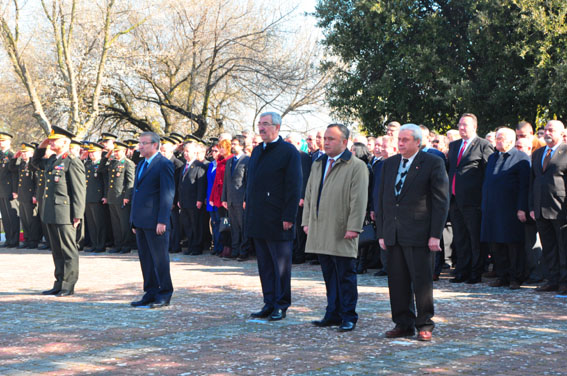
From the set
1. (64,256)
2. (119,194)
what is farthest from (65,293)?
(119,194)

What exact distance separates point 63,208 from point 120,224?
682 cm

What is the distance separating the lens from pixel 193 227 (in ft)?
52.7

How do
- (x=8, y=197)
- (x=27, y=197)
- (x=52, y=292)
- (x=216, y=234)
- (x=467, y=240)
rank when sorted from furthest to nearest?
1. (x=8, y=197)
2. (x=27, y=197)
3. (x=216, y=234)
4. (x=467, y=240)
5. (x=52, y=292)

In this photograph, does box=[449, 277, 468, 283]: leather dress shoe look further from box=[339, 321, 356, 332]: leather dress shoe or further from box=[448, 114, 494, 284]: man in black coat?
box=[339, 321, 356, 332]: leather dress shoe

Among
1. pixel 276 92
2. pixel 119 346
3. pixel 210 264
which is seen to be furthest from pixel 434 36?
pixel 119 346

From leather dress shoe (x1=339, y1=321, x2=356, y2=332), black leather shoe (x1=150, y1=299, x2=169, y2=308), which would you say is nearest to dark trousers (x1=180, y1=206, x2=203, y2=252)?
black leather shoe (x1=150, y1=299, x2=169, y2=308)

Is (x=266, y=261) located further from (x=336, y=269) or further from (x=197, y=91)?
(x=197, y=91)

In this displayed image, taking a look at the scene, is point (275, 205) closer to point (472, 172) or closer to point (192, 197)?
point (472, 172)

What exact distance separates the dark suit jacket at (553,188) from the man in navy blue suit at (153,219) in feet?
16.3

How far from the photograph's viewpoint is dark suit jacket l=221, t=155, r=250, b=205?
1468 cm

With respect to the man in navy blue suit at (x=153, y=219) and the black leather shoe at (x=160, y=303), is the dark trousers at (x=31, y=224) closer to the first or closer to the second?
the man in navy blue suit at (x=153, y=219)

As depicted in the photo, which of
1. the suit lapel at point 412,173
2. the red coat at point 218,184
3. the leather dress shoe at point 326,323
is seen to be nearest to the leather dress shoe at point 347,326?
the leather dress shoe at point 326,323

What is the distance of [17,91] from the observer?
35.6m

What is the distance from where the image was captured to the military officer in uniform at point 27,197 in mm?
18219
